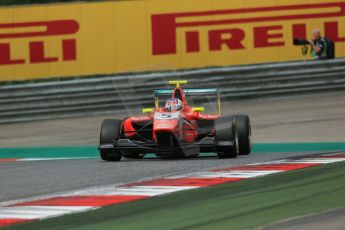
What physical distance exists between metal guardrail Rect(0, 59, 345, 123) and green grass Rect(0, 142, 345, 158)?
3093 millimetres

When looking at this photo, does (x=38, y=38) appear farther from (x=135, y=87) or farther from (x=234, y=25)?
(x=234, y=25)

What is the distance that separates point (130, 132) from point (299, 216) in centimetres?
697

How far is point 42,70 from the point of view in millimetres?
23891

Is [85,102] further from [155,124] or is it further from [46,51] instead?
[155,124]

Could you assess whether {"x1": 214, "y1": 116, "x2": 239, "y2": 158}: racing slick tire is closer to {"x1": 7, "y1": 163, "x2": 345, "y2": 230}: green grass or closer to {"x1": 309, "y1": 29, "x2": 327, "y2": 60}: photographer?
{"x1": 7, "y1": 163, "x2": 345, "y2": 230}: green grass

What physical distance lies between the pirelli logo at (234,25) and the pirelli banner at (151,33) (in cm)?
2

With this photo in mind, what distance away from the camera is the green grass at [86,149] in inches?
712

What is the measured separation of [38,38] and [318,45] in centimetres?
605

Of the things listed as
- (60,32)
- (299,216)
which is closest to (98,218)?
(299,216)

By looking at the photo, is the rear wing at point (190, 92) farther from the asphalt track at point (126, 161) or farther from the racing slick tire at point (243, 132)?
the asphalt track at point (126, 161)

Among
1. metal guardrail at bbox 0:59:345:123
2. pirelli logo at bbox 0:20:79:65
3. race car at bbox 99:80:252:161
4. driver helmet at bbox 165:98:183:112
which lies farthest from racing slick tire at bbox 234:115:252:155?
pirelli logo at bbox 0:20:79:65

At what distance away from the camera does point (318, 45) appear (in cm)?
2434

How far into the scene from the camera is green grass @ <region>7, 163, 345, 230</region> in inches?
346

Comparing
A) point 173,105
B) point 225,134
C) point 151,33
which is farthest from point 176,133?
point 151,33
